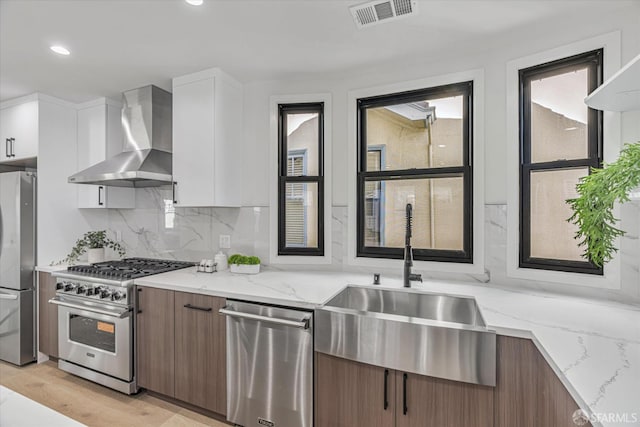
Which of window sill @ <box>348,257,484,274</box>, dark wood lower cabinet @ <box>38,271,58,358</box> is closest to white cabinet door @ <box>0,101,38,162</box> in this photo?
dark wood lower cabinet @ <box>38,271,58,358</box>

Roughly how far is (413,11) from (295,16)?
0.66 m

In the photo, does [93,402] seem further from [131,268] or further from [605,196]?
[605,196]

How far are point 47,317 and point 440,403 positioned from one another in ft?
10.8

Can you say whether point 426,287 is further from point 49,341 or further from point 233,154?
point 49,341

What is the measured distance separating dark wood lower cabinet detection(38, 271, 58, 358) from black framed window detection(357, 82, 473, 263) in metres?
2.73

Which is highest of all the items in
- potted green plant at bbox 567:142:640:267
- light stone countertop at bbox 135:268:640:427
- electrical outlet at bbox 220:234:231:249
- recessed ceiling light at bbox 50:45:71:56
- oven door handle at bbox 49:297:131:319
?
recessed ceiling light at bbox 50:45:71:56

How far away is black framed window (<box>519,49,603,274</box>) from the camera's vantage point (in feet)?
5.80

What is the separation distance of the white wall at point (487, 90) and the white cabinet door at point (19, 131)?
204 cm

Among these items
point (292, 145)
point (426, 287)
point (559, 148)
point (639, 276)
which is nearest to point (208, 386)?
point (426, 287)

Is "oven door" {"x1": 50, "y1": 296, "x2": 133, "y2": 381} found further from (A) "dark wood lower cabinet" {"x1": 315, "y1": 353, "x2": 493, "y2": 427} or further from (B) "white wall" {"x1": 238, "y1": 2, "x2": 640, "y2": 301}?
(A) "dark wood lower cabinet" {"x1": 315, "y1": 353, "x2": 493, "y2": 427}

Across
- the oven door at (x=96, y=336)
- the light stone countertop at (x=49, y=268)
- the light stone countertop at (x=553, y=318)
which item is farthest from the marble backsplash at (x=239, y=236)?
the oven door at (x=96, y=336)

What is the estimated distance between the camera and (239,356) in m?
1.87

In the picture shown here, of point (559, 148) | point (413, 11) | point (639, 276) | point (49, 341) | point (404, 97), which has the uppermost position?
point (413, 11)

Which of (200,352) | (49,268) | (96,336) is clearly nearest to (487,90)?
(200,352)
